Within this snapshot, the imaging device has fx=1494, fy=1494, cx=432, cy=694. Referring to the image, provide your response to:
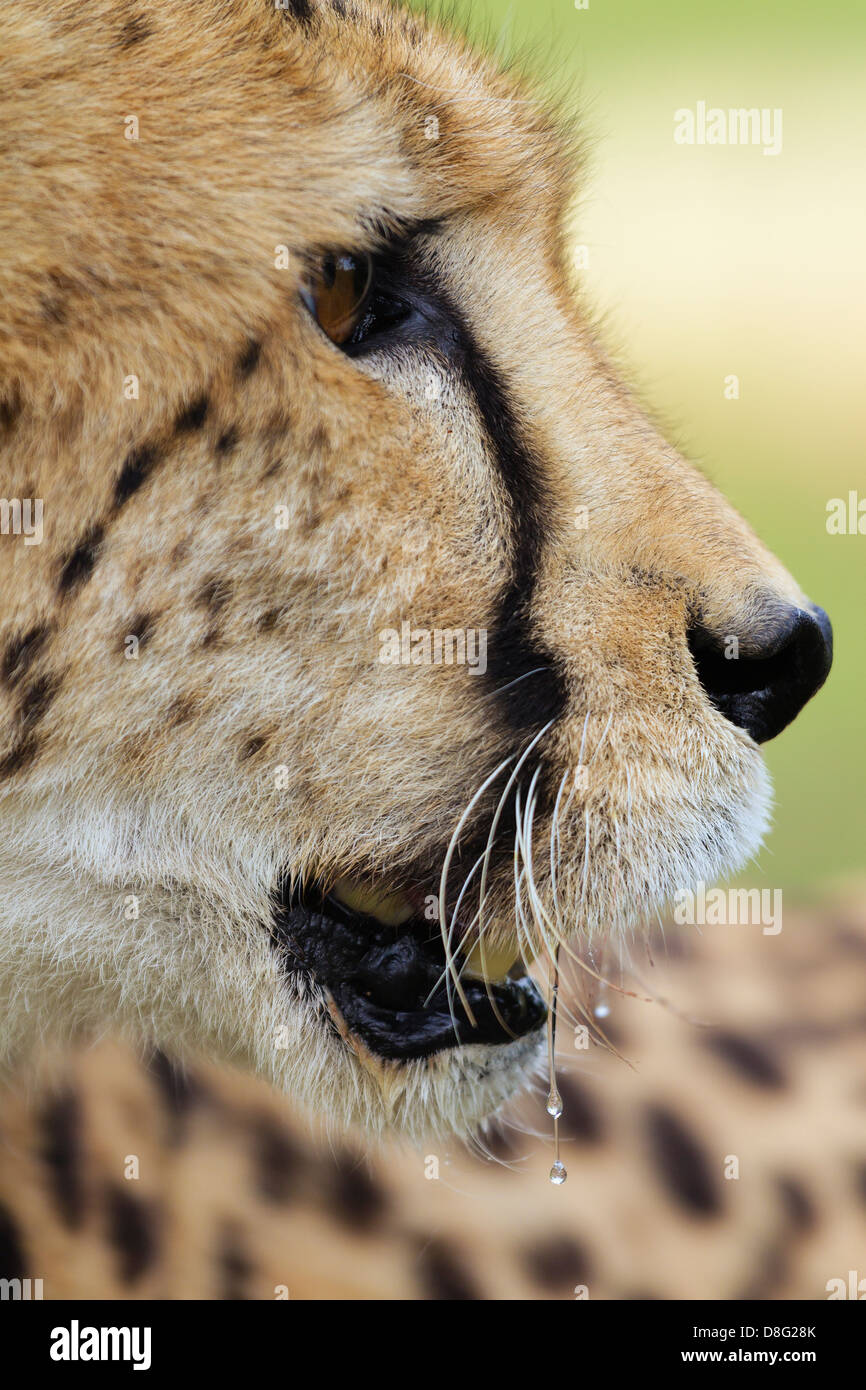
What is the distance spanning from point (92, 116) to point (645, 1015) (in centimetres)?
122

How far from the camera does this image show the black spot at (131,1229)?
1630 mm

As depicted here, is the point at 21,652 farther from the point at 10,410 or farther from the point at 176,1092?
the point at 176,1092

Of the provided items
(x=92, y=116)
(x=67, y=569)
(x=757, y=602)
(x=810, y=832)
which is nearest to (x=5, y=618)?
(x=67, y=569)

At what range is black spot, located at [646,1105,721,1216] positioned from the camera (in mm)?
1686

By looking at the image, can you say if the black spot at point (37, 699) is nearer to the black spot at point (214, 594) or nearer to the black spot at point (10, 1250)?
the black spot at point (214, 594)

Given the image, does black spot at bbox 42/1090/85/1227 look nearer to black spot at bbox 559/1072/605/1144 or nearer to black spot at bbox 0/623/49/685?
black spot at bbox 559/1072/605/1144

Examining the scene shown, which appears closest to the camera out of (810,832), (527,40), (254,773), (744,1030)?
(254,773)

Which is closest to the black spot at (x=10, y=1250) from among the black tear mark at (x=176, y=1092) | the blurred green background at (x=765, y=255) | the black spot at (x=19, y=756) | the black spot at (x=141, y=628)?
the black tear mark at (x=176, y=1092)

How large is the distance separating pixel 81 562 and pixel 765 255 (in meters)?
3.92

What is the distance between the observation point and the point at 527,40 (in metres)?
1.61

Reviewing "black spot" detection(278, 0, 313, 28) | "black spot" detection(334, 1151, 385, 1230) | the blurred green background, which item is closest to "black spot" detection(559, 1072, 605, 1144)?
"black spot" detection(334, 1151, 385, 1230)

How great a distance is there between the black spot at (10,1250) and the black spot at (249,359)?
1.00 m

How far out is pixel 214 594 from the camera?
1.19 metres

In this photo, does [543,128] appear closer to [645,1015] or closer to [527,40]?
[527,40]
